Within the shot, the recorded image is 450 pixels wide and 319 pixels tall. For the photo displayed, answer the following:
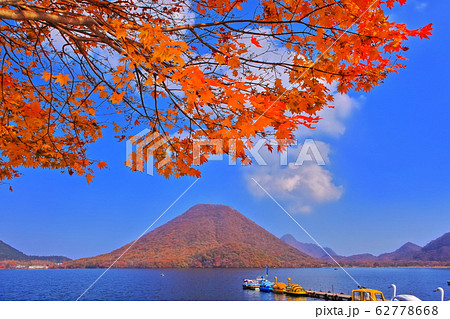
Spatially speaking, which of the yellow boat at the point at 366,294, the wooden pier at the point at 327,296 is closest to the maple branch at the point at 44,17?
the yellow boat at the point at 366,294

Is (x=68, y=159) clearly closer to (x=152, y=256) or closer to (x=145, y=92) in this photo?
(x=145, y=92)

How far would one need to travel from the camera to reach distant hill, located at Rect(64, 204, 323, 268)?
71938mm

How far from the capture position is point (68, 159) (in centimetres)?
569

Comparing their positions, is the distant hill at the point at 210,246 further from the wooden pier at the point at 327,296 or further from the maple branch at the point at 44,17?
the maple branch at the point at 44,17

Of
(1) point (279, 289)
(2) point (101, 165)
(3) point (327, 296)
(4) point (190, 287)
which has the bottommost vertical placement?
(4) point (190, 287)

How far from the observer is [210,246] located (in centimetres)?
7325

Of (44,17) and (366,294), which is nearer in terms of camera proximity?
(44,17)

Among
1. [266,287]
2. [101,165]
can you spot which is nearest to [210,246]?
[266,287]

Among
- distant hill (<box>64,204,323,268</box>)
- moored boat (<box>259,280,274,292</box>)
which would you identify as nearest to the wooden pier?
moored boat (<box>259,280,274,292</box>)

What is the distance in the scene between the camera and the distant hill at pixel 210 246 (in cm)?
7194

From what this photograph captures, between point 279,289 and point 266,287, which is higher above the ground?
point 279,289

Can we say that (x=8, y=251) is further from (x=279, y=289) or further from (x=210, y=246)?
(x=279, y=289)

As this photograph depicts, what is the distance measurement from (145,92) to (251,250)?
7464cm
